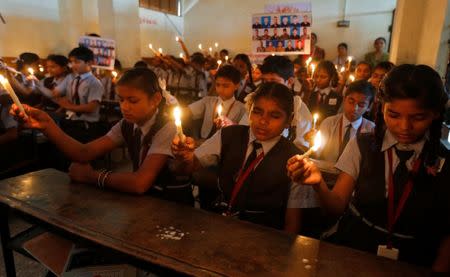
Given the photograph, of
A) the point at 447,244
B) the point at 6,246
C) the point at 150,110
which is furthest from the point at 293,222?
the point at 6,246

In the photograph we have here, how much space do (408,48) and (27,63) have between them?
7.68 m

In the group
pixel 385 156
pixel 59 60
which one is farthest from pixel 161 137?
pixel 59 60

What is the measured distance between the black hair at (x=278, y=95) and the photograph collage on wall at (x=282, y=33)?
3.17 meters

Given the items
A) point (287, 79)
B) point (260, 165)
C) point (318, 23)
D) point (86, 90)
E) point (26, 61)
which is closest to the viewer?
point (260, 165)

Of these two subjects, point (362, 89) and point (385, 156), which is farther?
point (362, 89)

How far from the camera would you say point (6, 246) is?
214 cm

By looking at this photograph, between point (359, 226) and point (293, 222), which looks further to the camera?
point (293, 222)

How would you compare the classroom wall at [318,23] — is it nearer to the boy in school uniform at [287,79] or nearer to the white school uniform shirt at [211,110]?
the white school uniform shirt at [211,110]

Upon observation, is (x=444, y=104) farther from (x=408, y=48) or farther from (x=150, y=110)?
(x=408, y=48)

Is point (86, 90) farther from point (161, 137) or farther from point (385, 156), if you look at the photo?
point (385, 156)

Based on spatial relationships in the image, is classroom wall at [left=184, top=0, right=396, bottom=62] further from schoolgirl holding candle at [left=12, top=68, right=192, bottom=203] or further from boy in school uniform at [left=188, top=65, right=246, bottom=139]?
schoolgirl holding candle at [left=12, top=68, right=192, bottom=203]

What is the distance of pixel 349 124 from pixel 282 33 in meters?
2.35

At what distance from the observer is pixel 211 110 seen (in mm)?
4367

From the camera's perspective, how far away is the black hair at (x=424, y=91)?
5.08 feet
